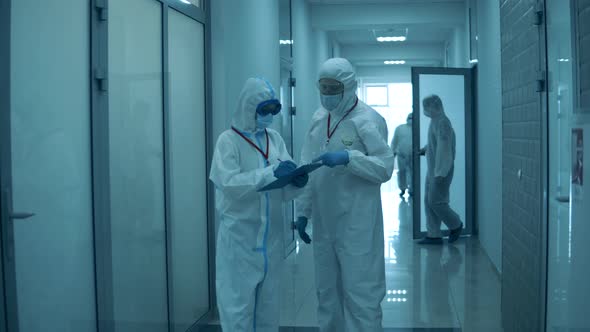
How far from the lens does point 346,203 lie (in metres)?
3.29

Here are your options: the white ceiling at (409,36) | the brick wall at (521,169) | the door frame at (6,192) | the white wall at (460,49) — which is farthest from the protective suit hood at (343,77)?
the white ceiling at (409,36)

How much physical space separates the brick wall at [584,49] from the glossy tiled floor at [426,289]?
218cm

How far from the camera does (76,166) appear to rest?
264cm

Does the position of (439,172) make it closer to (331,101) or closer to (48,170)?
(331,101)

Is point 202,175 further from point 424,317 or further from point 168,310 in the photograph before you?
point 424,317

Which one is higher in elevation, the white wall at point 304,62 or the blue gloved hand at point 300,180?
the white wall at point 304,62

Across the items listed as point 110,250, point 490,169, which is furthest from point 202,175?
point 490,169

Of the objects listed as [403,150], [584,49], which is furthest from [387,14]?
[584,49]

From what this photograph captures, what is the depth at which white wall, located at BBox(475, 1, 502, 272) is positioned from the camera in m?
5.55

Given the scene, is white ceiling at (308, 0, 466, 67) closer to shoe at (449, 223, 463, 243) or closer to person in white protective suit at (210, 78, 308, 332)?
shoe at (449, 223, 463, 243)

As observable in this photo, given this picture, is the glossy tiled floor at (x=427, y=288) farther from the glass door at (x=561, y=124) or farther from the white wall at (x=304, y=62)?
the white wall at (x=304, y=62)

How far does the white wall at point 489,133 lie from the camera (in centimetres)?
555

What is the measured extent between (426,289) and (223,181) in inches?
104

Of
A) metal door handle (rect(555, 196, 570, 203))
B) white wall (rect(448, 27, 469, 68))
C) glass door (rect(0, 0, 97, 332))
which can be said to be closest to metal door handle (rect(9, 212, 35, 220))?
glass door (rect(0, 0, 97, 332))
